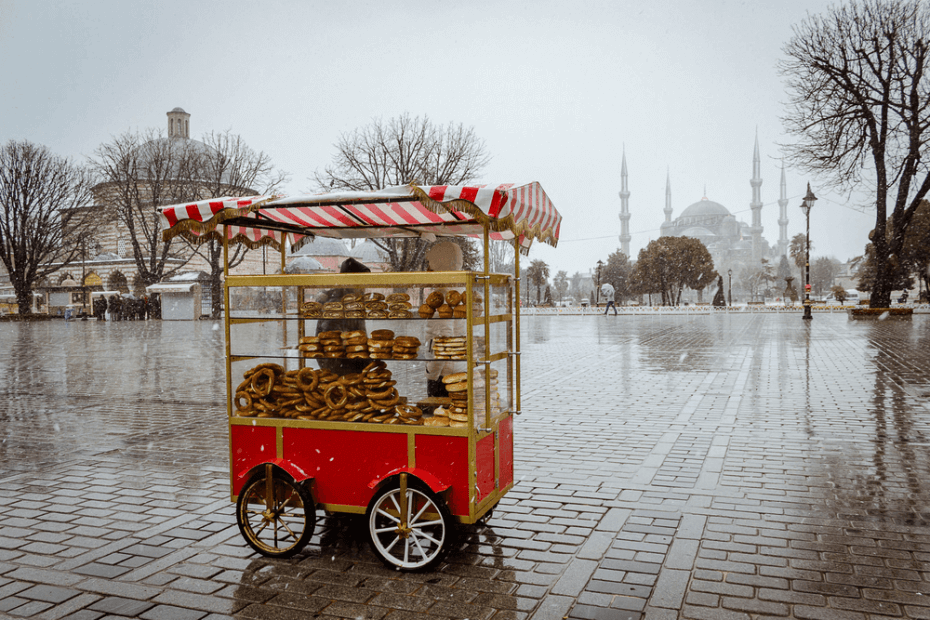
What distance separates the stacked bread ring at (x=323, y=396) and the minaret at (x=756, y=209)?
155 meters

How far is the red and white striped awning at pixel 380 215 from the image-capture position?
4.40 metres

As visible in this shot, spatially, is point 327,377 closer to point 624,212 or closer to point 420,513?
point 420,513

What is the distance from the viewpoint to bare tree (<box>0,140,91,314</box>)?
43625 mm

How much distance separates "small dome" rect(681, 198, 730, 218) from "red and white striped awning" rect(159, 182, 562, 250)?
16464 cm

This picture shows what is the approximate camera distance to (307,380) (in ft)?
15.8

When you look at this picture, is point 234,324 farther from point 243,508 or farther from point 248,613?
point 248,613

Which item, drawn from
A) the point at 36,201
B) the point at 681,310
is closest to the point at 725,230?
the point at 681,310

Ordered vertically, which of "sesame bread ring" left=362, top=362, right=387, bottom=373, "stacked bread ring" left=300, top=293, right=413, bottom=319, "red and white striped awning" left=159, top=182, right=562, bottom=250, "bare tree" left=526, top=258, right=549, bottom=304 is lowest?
"sesame bread ring" left=362, top=362, right=387, bottom=373

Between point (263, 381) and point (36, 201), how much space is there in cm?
4779

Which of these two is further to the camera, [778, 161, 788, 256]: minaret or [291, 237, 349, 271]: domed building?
[778, 161, 788, 256]: minaret

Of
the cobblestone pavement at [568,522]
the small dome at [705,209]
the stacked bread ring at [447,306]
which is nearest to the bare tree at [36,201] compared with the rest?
the cobblestone pavement at [568,522]

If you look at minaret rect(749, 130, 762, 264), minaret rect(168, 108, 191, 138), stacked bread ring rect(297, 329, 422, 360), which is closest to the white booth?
minaret rect(168, 108, 191, 138)

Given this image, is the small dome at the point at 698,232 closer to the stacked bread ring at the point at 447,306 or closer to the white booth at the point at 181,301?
the white booth at the point at 181,301

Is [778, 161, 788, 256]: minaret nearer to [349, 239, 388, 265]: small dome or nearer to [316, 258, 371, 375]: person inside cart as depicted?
[349, 239, 388, 265]: small dome
